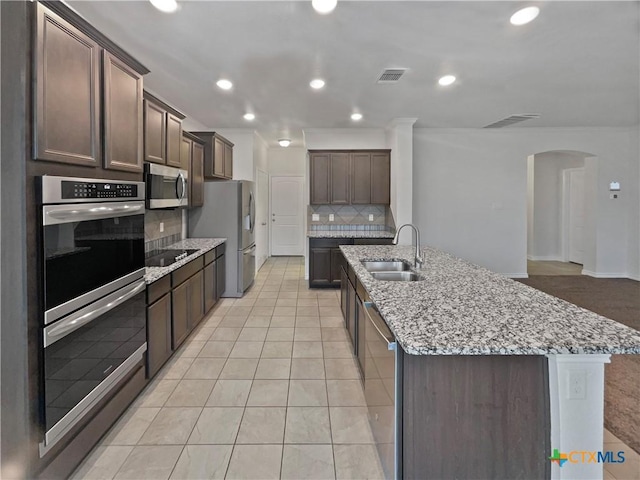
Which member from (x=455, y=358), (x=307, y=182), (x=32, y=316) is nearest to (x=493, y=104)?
(x=307, y=182)

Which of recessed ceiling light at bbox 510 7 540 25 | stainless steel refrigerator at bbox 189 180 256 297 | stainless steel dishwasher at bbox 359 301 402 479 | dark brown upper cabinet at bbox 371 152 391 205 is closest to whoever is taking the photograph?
stainless steel dishwasher at bbox 359 301 402 479

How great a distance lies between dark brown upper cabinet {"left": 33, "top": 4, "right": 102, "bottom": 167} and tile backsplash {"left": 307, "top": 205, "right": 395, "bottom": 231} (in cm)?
467

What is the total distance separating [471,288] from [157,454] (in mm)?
1991

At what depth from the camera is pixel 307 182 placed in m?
6.26

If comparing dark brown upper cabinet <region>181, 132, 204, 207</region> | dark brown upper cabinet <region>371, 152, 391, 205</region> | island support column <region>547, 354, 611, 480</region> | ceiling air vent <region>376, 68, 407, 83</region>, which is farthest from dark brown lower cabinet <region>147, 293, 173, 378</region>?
dark brown upper cabinet <region>371, 152, 391, 205</region>

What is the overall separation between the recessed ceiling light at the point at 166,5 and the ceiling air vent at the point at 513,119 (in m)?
4.82

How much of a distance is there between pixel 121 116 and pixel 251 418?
207 cm

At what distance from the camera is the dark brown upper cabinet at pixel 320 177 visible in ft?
20.1

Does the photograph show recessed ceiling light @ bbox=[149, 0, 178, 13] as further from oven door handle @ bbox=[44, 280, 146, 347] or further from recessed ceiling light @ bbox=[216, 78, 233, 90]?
oven door handle @ bbox=[44, 280, 146, 347]

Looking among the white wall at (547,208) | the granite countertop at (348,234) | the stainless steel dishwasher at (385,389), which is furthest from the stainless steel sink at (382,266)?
the white wall at (547,208)

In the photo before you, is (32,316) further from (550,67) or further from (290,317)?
(550,67)

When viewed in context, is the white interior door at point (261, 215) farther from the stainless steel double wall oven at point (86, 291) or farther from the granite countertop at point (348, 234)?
the stainless steel double wall oven at point (86, 291)

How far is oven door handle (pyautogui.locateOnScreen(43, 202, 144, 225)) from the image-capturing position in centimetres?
160

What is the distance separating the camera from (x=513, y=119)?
5609 mm
